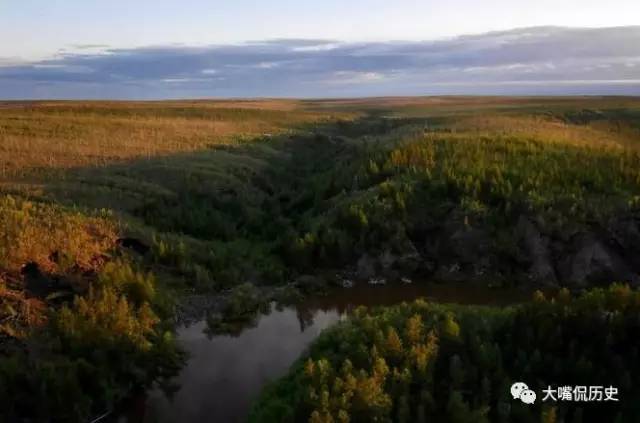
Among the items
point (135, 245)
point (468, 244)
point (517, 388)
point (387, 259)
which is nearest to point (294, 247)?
point (387, 259)

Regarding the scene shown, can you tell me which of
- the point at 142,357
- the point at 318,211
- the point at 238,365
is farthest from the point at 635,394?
the point at 318,211

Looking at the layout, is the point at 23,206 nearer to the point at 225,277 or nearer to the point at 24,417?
the point at 225,277

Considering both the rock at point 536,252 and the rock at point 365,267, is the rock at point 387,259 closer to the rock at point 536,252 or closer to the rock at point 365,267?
the rock at point 365,267

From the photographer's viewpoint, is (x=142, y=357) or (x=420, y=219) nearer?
(x=142, y=357)

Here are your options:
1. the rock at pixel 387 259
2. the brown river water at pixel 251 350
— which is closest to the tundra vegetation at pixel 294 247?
the rock at pixel 387 259

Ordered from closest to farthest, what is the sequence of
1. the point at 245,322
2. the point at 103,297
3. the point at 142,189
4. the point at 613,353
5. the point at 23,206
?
1. the point at 613,353
2. the point at 103,297
3. the point at 245,322
4. the point at 23,206
5. the point at 142,189

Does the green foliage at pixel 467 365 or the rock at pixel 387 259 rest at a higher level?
the green foliage at pixel 467 365
